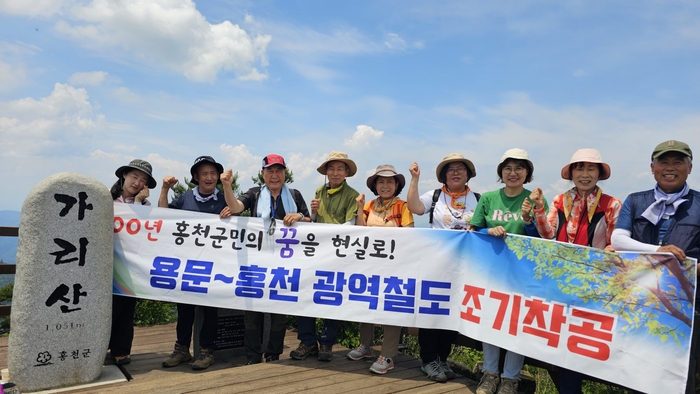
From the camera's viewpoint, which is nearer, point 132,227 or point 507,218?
point 507,218

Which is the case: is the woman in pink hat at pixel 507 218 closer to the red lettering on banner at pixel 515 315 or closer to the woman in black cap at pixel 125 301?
the red lettering on banner at pixel 515 315

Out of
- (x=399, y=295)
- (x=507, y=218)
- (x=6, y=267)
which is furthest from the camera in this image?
(x=6, y=267)

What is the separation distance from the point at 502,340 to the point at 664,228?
1.68 m

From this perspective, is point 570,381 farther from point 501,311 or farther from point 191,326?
point 191,326

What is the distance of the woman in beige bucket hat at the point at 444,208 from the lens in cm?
472

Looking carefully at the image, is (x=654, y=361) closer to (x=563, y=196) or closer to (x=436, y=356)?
(x=563, y=196)

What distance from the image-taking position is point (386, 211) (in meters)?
5.05

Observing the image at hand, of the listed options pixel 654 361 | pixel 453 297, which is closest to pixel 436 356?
pixel 453 297

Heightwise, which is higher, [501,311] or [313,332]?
[501,311]

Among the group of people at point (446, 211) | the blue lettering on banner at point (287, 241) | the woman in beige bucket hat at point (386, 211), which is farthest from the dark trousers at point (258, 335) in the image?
the woman in beige bucket hat at point (386, 211)

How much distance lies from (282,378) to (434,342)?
166 cm

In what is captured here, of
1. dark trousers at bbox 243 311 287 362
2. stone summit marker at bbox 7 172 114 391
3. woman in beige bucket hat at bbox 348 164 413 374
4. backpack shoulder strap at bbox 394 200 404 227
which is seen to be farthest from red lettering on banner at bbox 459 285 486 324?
stone summit marker at bbox 7 172 114 391

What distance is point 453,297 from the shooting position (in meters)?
4.60

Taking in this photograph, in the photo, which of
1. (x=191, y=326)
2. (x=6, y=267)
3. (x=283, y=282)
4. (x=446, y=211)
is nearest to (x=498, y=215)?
(x=446, y=211)
